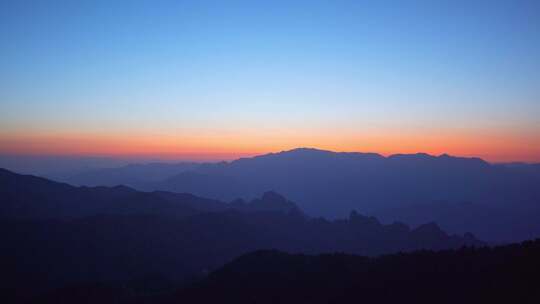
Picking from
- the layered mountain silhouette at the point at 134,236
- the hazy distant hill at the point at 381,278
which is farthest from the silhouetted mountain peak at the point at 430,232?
the hazy distant hill at the point at 381,278

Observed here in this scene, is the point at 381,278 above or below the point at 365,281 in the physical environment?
above

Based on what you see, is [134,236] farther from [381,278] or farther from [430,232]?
[430,232]

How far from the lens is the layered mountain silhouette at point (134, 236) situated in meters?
71.2

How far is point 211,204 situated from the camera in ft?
473

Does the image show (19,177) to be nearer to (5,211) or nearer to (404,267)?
(5,211)

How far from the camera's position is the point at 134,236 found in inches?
3403

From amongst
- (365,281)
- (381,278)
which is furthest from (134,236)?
(381,278)

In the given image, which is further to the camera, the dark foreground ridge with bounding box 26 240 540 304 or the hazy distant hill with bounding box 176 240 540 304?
the dark foreground ridge with bounding box 26 240 540 304

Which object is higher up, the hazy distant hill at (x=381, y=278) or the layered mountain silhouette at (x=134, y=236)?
the hazy distant hill at (x=381, y=278)

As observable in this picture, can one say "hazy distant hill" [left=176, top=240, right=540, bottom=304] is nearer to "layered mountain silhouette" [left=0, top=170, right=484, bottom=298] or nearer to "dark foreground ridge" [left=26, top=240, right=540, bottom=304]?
"dark foreground ridge" [left=26, top=240, right=540, bottom=304]

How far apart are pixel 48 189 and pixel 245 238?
6735cm

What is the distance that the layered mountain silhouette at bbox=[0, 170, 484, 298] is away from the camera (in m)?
71.2

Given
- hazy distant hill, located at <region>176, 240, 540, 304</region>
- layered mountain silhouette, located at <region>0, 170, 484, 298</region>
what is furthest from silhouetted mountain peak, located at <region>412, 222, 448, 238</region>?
hazy distant hill, located at <region>176, 240, 540, 304</region>

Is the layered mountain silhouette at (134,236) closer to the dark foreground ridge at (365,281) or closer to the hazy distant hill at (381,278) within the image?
the dark foreground ridge at (365,281)
